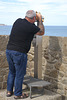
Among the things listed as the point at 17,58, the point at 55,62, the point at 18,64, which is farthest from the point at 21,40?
the point at 55,62

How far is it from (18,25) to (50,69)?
1.44 m

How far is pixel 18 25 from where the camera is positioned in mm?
3814

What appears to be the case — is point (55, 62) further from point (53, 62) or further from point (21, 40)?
point (21, 40)

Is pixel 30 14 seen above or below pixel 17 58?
above

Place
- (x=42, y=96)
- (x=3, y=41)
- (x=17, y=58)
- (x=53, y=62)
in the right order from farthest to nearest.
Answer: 1. (x=53, y=62)
2. (x=3, y=41)
3. (x=42, y=96)
4. (x=17, y=58)

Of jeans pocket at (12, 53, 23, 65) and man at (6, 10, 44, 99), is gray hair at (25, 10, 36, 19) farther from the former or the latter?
jeans pocket at (12, 53, 23, 65)

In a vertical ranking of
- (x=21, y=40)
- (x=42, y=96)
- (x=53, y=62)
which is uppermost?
(x=21, y=40)

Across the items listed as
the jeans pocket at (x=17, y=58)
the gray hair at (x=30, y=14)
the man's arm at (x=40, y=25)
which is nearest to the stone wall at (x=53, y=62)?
the man's arm at (x=40, y=25)

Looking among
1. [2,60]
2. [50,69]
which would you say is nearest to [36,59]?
[50,69]

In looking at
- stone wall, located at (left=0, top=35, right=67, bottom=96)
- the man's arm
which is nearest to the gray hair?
the man's arm

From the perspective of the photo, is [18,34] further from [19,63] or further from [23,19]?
[19,63]

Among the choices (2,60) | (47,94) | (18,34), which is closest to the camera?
(18,34)

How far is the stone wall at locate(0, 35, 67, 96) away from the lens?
4391mm

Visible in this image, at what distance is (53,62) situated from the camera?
4.64 metres
